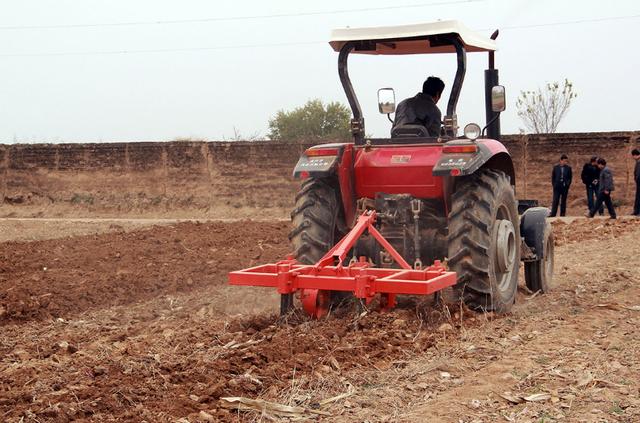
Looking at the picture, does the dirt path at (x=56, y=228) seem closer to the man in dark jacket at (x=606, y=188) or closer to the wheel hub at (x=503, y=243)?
the man in dark jacket at (x=606, y=188)

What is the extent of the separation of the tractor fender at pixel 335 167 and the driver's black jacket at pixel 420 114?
20.3 inches

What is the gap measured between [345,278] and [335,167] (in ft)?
4.15

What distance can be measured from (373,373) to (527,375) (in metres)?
0.82

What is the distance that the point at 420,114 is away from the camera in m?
7.24

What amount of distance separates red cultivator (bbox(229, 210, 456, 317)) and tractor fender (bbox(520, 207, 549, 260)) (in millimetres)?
2048

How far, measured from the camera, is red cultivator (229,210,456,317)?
573 cm

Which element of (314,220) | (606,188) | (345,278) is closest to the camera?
(345,278)

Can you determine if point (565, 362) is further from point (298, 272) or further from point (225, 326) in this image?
point (225, 326)

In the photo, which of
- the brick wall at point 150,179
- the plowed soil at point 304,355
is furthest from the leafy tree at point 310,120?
the plowed soil at point 304,355

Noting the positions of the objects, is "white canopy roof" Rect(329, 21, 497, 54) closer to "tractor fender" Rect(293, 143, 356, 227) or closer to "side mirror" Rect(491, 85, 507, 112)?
"side mirror" Rect(491, 85, 507, 112)

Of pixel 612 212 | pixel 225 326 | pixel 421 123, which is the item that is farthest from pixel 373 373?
pixel 612 212

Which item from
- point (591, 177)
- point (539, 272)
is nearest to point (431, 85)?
point (539, 272)

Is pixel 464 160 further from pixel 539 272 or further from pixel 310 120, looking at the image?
pixel 310 120

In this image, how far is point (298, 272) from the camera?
20.1 ft
